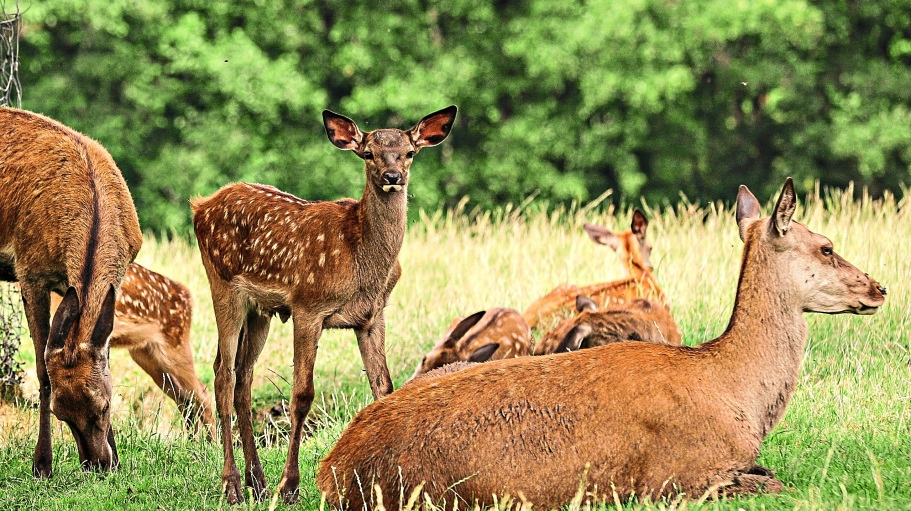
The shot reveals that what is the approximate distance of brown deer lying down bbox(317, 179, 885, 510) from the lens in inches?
216

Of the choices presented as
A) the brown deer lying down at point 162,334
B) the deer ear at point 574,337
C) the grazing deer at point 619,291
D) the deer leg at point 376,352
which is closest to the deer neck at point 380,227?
the deer leg at point 376,352

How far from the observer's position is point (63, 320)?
23.3 ft

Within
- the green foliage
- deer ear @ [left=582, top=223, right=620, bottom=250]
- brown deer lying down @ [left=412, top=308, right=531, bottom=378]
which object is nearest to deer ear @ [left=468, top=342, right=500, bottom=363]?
brown deer lying down @ [left=412, top=308, right=531, bottom=378]

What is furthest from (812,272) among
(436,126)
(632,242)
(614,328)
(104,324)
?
(632,242)

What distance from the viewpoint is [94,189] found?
7.83 meters

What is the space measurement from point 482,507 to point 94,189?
146 inches

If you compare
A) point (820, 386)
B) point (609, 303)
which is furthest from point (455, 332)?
→ point (820, 386)

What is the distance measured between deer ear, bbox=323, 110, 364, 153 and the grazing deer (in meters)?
4.07

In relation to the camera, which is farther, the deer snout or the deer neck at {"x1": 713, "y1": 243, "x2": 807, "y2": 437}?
the deer snout

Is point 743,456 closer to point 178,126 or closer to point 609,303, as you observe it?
point 609,303

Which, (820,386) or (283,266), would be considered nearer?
(283,266)

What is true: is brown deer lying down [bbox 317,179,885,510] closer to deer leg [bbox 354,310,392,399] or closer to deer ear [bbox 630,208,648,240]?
deer leg [bbox 354,310,392,399]

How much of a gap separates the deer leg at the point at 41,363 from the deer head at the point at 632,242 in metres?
5.61

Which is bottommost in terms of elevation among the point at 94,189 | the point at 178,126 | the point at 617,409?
the point at 178,126
